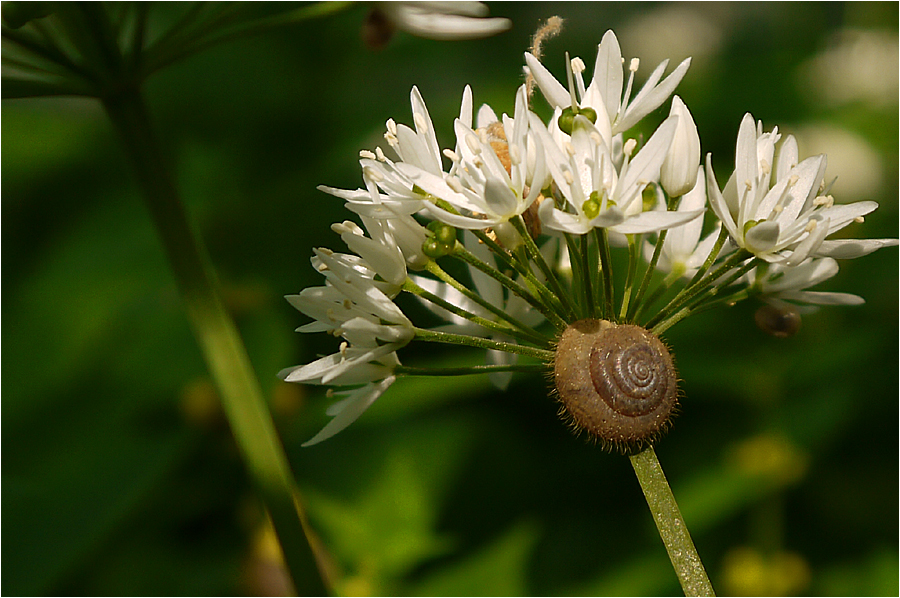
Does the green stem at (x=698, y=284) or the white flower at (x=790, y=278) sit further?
the white flower at (x=790, y=278)

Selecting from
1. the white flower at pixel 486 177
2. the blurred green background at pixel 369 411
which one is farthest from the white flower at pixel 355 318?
the blurred green background at pixel 369 411

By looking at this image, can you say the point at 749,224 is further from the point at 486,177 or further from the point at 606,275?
the point at 486,177

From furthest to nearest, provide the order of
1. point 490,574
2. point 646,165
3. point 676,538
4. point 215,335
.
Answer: point 490,574
point 215,335
point 646,165
point 676,538

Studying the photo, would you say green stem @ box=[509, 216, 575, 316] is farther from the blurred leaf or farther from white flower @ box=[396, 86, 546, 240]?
the blurred leaf

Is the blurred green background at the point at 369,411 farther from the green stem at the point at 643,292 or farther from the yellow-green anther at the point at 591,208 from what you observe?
the yellow-green anther at the point at 591,208

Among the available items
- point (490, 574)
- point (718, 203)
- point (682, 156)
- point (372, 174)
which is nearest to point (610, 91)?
point (682, 156)

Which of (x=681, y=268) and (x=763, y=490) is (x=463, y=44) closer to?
(x=763, y=490)

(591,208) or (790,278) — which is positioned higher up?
(591,208)
